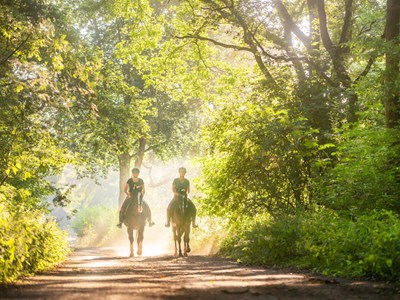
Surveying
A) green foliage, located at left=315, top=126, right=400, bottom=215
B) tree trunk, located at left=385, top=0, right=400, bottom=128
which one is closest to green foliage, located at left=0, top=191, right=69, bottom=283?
green foliage, located at left=315, top=126, right=400, bottom=215

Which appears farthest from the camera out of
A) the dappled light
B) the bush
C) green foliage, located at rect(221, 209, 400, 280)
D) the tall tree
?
the tall tree

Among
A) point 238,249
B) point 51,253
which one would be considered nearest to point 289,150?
point 238,249

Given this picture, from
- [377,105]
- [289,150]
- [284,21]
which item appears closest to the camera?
[377,105]

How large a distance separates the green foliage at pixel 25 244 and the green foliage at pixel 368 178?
6.49 m

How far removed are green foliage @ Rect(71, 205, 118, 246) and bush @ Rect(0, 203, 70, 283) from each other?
83.6 ft

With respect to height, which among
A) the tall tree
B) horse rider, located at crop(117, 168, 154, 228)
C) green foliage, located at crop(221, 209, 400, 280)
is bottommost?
green foliage, located at crop(221, 209, 400, 280)

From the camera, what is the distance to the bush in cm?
777

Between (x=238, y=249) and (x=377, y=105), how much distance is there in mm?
5388

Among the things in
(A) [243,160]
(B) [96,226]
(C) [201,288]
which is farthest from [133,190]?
(B) [96,226]

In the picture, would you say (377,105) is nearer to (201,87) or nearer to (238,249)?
(238,249)

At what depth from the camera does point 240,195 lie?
50.0 feet

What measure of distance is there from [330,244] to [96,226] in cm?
3450

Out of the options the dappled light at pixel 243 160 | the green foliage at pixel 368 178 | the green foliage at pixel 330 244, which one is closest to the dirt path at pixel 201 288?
the dappled light at pixel 243 160

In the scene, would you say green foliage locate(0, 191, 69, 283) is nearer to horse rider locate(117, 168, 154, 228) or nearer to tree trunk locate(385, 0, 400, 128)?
horse rider locate(117, 168, 154, 228)
